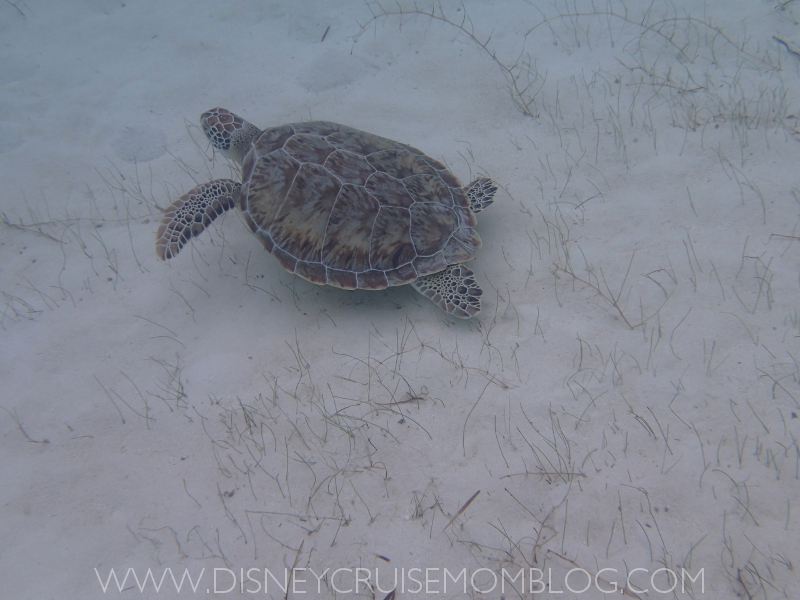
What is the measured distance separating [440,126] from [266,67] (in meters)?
3.02

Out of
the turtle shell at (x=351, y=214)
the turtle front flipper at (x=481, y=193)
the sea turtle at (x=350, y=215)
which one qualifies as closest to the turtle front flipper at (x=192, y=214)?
the sea turtle at (x=350, y=215)

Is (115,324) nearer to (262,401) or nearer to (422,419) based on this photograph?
(262,401)

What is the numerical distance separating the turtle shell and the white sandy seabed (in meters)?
0.41

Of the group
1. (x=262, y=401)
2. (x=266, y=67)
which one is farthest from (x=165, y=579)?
(x=266, y=67)

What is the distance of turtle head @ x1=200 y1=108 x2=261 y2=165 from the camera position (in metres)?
4.46

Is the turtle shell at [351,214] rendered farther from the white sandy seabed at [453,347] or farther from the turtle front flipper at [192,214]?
the white sandy seabed at [453,347]

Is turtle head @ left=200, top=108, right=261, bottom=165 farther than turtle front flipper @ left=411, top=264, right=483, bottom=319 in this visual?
Yes

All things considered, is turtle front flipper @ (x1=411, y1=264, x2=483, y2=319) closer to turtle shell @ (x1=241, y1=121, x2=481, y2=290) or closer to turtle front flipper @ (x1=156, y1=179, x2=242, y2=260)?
turtle shell @ (x1=241, y1=121, x2=481, y2=290)

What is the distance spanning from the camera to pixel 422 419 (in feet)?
9.70

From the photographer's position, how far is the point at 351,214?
11.6 ft

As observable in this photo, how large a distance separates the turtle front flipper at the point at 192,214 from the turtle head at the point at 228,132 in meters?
0.63

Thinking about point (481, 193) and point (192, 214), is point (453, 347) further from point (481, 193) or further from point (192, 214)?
point (192, 214)

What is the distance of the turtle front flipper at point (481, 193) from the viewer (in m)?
4.08

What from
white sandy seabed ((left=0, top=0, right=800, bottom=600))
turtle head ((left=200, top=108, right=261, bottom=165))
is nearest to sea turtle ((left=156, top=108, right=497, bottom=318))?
white sandy seabed ((left=0, top=0, right=800, bottom=600))
